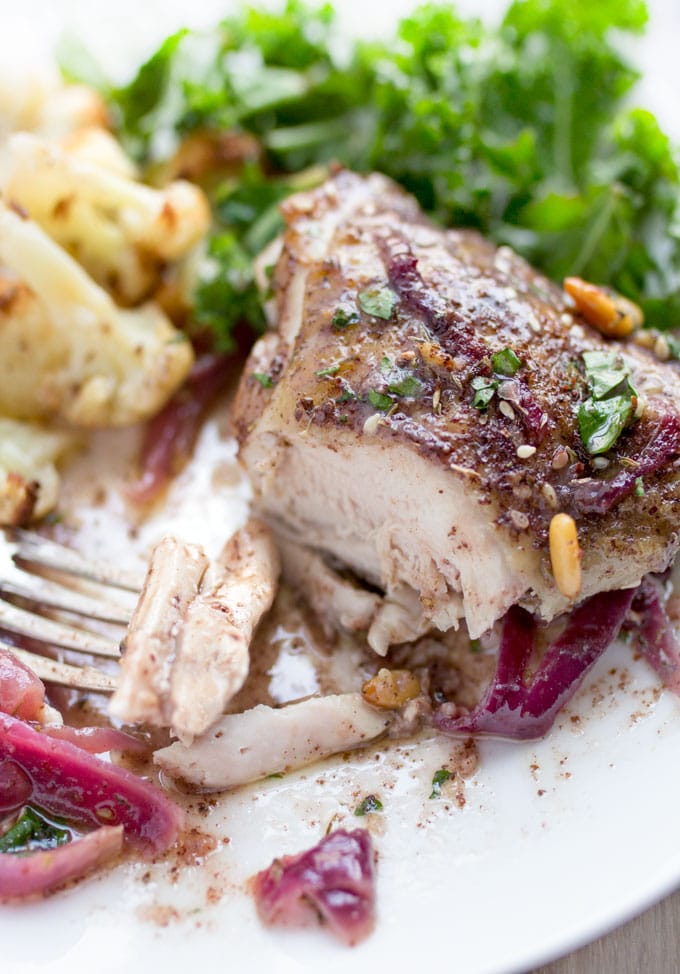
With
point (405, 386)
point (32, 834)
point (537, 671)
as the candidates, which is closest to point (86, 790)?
point (32, 834)

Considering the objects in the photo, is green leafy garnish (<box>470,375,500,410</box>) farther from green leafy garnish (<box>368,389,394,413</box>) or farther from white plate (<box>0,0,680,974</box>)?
white plate (<box>0,0,680,974</box>)

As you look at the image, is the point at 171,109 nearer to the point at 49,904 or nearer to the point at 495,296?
the point at 495,296

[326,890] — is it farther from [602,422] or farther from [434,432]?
[602,422]

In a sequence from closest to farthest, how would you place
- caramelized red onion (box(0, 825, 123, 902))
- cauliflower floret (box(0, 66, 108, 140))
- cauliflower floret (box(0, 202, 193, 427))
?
caramelized red onion (box(0, 825, 123, 902)), cauliflower floret (box(0, 202, 193, 427)), cauliflower floret (box(0, 66, 108, 140))

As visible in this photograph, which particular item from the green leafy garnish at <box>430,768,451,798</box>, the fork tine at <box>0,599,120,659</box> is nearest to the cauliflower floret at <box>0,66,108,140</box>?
the fork tine at <box>0,599,120,659</box>

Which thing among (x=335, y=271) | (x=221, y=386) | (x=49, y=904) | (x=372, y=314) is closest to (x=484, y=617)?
(x=372, y=314)

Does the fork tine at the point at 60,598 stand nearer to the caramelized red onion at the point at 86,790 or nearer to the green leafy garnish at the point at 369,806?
the caramelized red onion at the point at 86,790
